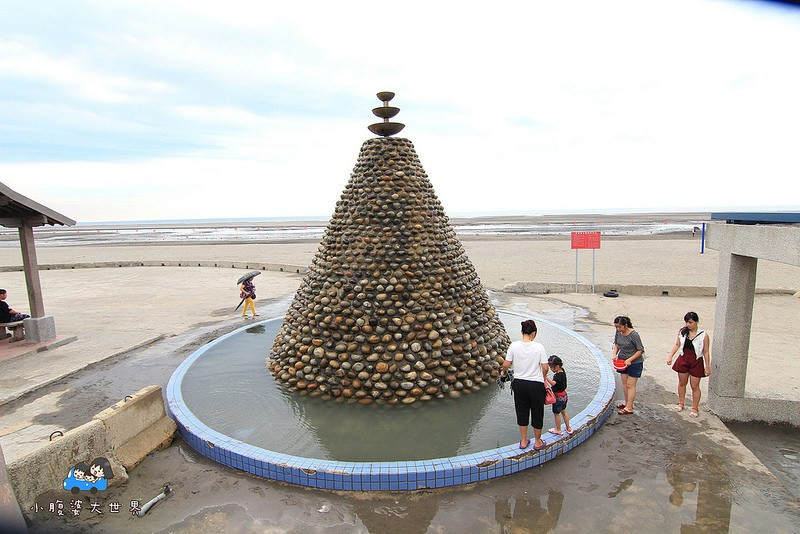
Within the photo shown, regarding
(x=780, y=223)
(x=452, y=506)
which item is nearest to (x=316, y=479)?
(x=452, y=506)

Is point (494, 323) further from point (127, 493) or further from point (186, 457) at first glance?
point (127, 493)

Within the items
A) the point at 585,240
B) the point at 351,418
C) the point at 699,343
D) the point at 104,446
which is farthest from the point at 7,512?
the point at 585,240

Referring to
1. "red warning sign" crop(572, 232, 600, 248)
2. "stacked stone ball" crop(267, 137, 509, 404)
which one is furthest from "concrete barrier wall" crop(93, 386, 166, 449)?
"red warning sign" crop(572, 232, 600, 248)

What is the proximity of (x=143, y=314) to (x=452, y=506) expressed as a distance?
42.6 ft

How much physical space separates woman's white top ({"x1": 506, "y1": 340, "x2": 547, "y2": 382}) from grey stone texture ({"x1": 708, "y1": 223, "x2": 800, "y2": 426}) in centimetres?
321

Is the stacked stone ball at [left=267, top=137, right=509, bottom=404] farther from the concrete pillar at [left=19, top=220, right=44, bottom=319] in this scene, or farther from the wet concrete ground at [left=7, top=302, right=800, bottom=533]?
the concrete pillar at [left=19, top=220, right=44, bottom=319]

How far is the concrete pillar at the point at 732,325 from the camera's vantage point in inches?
233

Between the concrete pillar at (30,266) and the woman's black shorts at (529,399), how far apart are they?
11.1m

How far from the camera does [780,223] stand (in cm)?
541

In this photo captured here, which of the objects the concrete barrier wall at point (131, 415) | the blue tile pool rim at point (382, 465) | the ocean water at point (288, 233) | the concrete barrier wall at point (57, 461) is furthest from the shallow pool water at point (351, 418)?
the ocean water at point (288, 233)

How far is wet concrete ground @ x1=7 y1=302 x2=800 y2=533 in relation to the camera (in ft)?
13.7

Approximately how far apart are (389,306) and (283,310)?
27.2ft

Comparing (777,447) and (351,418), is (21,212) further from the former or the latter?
(777,447)

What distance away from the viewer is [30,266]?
33.6 ft
